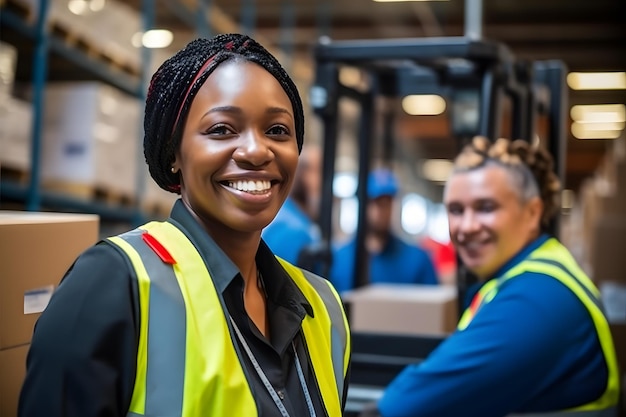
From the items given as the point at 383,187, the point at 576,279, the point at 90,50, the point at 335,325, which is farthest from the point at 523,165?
the point at 90,50

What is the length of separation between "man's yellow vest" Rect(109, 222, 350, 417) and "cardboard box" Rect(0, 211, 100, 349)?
0.34 meters

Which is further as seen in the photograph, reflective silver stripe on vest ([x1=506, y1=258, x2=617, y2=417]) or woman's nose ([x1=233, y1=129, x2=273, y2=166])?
reflective silver stripe on vest ([x1=506, y1=258, x2=617, y2=417])

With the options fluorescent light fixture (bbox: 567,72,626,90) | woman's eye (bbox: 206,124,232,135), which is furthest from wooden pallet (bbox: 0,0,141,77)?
fluorescent light fixture (bbox: 567,72,626,90)

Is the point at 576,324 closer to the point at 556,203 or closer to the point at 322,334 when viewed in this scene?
the point at 556,203

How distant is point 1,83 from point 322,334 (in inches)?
145

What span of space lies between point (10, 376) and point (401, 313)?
2956 millimetres

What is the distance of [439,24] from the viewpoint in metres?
13.9

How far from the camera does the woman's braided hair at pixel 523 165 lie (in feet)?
10.9

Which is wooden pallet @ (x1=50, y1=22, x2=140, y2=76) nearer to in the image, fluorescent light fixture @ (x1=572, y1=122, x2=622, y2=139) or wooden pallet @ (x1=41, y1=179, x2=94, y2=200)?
wooden pallet @ (x1=41, y1=179, x2=94, y2=200)

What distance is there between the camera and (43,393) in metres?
1.32

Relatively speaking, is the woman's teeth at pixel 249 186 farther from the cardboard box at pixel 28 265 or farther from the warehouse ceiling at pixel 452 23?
the warehouse ceiling at pixel 452 23

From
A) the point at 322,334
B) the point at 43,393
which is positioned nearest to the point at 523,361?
the point at 322,334

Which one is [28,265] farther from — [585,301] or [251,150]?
[585,301]

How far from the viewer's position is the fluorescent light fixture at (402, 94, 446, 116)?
19.5 meters
